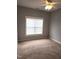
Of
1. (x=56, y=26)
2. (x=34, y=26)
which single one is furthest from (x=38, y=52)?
(x=34, y=26)

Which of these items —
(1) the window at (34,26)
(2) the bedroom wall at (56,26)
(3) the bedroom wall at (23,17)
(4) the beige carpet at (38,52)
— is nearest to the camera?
(4) the beige carpet at (38,52)

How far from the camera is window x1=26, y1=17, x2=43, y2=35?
648cm

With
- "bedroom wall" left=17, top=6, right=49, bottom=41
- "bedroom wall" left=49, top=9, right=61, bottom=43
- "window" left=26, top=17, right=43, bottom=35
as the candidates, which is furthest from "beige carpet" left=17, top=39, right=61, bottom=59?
"window" left=26, top=17, right=43, bottom=35

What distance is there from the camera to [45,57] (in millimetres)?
3264

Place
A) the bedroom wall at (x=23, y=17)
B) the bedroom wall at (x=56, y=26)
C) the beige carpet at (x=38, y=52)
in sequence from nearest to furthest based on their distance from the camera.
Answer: the beige carpet at (x=38, y=52) → the bedroom wall at (x=56, y=26) → the bedroom wall at (x=23, y=17)

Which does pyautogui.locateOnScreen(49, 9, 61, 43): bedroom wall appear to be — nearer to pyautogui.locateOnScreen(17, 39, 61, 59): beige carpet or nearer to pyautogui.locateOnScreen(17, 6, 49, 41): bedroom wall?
pyautogui.locateOnScreen(17, 6, 49, 41): bedroom wall

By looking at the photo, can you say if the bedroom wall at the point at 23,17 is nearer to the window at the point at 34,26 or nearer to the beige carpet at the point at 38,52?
the window at the point at 34,26

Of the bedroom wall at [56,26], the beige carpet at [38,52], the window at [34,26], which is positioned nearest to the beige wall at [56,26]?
the bedroom wall at [56,26]

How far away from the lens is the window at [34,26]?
6481 millimetres
